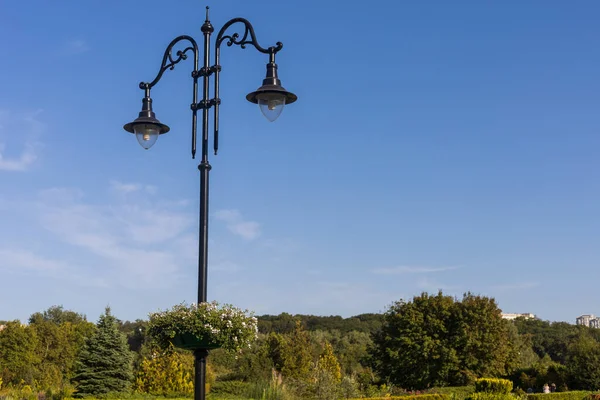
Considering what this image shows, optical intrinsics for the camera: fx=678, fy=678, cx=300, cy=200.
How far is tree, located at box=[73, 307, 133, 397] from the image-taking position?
81.8 ft

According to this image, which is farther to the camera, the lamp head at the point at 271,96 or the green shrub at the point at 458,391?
the green shrub at the point at 458,391

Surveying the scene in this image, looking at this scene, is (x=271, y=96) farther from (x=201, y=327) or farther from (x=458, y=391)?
(x=458, y=391)

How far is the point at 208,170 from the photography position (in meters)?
6.85

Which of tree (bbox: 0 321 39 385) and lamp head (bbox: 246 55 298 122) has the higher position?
lamp head (bbox: 246 55 298 122)

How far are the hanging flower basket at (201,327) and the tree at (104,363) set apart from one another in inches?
763

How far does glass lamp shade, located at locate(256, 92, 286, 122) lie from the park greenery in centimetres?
210

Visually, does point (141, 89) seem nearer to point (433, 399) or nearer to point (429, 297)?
point (433, 399)

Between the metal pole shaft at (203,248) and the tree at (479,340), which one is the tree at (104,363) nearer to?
the tree at (479,340)

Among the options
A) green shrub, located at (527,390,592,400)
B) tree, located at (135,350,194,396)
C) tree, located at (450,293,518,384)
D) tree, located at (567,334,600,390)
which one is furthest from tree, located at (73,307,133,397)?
tree, located at (567,334,600,390)

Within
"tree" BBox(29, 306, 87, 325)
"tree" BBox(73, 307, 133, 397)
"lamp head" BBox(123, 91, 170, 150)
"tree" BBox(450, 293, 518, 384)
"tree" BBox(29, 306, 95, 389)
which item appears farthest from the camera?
"tree" BBox(29, 306, 87, 325)

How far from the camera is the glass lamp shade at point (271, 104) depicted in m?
7.19

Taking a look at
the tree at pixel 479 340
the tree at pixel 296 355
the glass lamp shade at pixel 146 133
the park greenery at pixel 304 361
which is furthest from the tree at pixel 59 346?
the glass lamp shade at pixel 146 133

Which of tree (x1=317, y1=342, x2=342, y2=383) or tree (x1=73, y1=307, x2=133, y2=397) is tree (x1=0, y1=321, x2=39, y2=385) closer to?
tree (x1=73, y1=307, x2=133, y2=397)

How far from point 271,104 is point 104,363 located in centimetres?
2043
